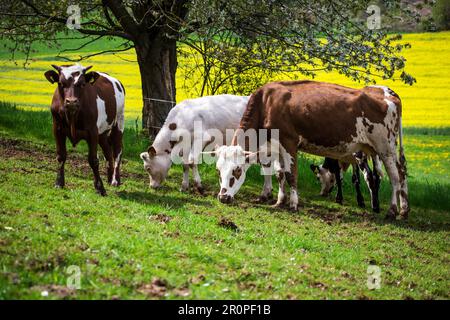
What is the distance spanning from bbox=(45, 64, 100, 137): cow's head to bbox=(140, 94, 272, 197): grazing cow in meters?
3.03

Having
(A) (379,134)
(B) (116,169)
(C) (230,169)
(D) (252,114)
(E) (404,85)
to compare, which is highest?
(D) (252,114)

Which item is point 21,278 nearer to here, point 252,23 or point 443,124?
point 252,23

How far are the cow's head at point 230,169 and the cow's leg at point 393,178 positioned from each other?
2669mm

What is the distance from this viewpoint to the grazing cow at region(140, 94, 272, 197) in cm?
1598

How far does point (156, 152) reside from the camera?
16.3m

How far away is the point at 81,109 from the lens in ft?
43.7

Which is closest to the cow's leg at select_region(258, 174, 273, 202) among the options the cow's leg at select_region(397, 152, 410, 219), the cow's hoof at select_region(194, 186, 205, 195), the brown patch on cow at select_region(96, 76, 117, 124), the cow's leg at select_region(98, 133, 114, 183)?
the cow's hoof at select_region(194, 186, 205, 195)

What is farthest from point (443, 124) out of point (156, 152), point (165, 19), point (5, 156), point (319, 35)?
point (5, 156)

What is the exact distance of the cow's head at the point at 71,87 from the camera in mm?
12633

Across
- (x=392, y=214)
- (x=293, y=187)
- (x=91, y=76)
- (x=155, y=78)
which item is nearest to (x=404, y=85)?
(x=155, y=78)

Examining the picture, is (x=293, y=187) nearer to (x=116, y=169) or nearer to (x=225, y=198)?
(x=225, y=198)

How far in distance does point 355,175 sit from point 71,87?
22.8 feet

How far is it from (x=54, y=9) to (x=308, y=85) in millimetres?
7162

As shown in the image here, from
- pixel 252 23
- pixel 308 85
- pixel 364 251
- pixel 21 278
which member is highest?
pixel 252 23
